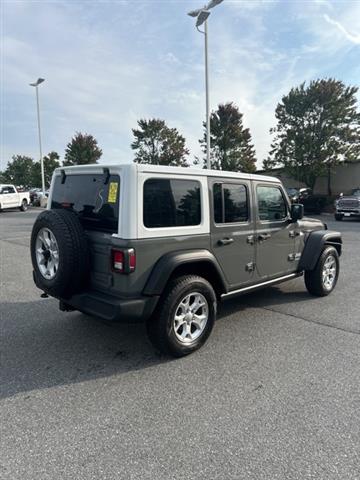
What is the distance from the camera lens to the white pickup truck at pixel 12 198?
80.0 feet

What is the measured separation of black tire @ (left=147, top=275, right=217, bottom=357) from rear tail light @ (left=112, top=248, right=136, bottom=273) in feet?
1.55

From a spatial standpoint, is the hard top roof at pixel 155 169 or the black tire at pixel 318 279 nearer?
the hard top roof at pixel 155 169

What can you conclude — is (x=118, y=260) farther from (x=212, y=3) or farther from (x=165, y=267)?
(x=212, y=3)

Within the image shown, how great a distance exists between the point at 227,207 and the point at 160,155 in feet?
98.0

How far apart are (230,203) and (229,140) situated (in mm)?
27290

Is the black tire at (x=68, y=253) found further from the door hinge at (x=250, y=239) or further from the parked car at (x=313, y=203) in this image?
the parked car at (x=313, y=203)

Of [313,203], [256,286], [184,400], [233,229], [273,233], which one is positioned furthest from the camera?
[313,203]

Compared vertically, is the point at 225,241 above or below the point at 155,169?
below

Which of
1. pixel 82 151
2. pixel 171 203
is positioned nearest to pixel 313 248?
pixel 171 203

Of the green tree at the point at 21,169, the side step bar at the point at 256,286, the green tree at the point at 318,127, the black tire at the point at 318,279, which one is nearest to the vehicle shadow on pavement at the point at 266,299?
the black tire at the point at 318,279

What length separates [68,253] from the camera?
329 cm

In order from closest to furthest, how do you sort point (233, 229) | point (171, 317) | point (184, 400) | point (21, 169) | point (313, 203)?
point (184, 400) < point (171, 317) < point (233, 229) < point (313, 203) < point (21, 169)

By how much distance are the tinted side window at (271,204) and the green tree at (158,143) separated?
28030mm

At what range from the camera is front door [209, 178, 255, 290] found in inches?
154
